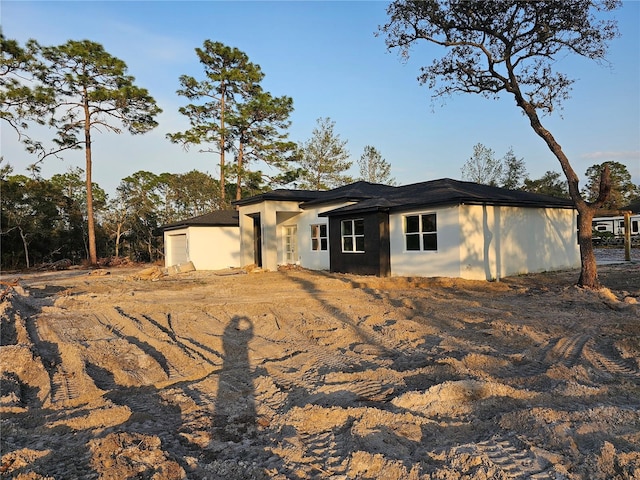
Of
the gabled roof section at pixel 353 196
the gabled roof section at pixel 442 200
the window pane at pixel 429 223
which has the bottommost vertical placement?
the window pane at pixel 429 223

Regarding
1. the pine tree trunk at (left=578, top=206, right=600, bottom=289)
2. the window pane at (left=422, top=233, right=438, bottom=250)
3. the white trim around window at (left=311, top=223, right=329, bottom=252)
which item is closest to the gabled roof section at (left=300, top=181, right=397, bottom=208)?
the white trim around window at (left=311, top=223, right=329, bottom=252)

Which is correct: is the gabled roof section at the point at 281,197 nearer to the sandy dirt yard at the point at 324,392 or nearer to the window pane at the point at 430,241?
Answer: the window pane at the point at 430,241

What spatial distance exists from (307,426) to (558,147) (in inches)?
473

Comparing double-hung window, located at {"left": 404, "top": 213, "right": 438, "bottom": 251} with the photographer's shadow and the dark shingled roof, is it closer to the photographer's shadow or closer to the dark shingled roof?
the dark shingled roof

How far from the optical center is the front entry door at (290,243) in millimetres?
22109

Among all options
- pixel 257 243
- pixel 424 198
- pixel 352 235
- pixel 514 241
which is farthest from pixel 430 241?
pixel 257 243

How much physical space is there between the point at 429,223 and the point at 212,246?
13105 mm

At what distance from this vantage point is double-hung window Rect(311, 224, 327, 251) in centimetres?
2019

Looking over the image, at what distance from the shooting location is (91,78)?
85.5 feet

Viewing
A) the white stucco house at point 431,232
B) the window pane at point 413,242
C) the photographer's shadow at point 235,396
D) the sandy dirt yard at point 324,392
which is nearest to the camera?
the sandy dirt yard at point 324,392

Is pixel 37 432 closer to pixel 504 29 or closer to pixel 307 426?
pixel 307 426

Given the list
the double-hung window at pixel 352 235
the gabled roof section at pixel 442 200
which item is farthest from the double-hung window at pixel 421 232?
the double-hung window at pixel 352 235

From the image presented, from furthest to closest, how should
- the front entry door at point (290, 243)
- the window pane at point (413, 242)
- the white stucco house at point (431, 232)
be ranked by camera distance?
the front entry door at point (290, 243) < the window pane at point (413, 242) < the white stucco house at point (431, 232)

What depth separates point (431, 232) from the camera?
50.4ft
